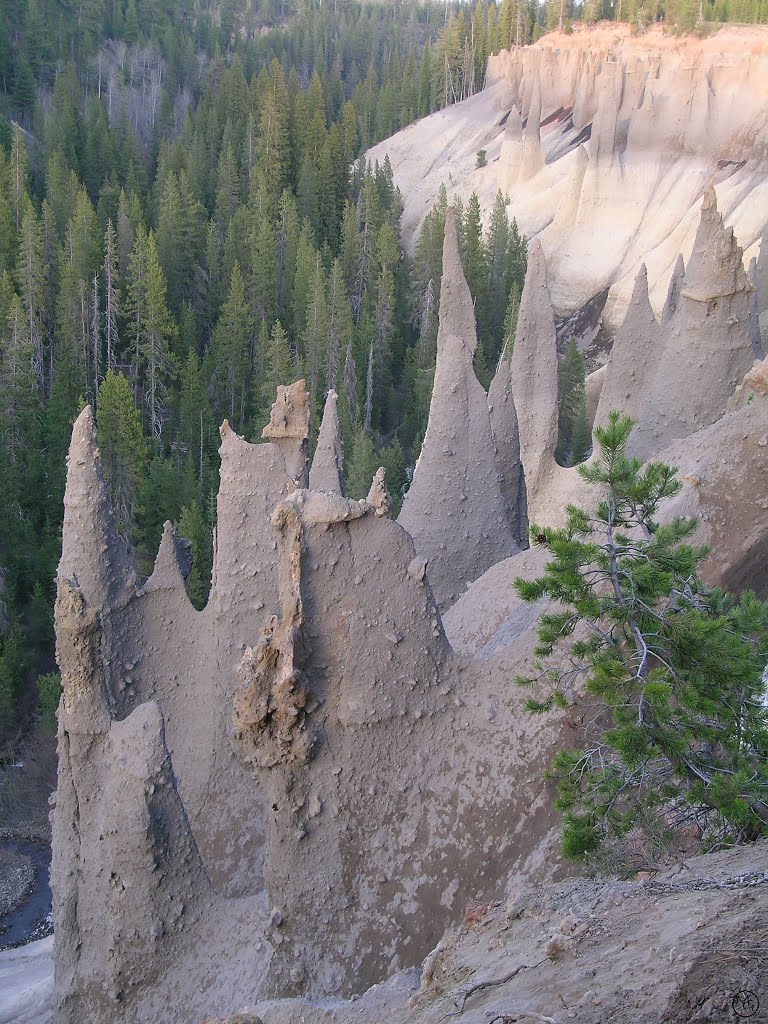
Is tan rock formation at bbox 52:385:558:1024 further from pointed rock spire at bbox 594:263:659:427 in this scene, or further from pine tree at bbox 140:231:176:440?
pine tree at bbox 140:231:176:440

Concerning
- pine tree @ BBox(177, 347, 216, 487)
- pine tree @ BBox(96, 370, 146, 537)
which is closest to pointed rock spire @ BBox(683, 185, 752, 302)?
pine tree @ BBox(96, 370, 146, 537)

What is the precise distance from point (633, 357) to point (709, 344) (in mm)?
2143

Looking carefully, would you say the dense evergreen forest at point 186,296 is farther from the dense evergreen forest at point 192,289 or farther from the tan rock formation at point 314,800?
the tan rock formation at point 314,800

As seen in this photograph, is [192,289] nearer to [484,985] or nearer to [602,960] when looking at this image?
[484,985]

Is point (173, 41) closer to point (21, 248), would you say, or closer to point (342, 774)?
point (21, 248)

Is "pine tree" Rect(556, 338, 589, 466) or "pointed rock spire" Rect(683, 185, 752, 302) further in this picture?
"pine tree" Rect(556, 338, 589, 466)

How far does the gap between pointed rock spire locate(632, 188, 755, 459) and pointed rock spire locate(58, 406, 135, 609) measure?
6730 mm

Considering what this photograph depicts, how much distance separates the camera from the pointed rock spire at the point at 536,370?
14148 mm

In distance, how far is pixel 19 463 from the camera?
26.4 meters

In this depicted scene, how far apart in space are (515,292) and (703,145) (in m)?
11.0

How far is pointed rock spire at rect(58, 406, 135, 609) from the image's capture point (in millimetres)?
A: 9055

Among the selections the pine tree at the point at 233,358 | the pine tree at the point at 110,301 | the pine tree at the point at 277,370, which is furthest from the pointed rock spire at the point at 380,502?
the pine tree at the point at 110,301

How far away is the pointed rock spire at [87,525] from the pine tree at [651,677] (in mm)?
4907

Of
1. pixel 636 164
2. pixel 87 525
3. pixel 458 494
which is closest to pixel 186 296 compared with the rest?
pixel 636 164
